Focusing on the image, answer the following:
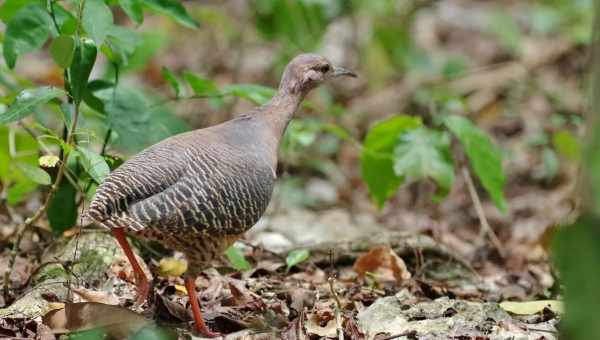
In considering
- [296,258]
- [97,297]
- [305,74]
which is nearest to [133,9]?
[305,74]

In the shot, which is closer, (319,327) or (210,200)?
(210,200)

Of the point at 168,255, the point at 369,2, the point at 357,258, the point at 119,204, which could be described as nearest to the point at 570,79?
the point at 369,2

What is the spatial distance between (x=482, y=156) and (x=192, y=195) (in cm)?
283

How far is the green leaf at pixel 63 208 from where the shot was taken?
574 centimetres

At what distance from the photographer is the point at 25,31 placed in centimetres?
496

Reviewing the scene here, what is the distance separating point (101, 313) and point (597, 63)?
102 inches

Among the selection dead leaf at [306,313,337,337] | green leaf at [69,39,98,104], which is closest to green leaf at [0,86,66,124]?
green leaf at [69,39,98,104]

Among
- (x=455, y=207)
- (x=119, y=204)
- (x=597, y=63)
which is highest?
(x=597, y=63)

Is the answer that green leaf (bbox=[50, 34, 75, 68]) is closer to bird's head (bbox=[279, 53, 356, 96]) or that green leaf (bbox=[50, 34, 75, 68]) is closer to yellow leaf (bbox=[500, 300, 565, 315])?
bird's head (bbox=[279, 53, 356, 96])

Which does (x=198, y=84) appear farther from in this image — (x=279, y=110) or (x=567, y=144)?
(x=567, y=144)

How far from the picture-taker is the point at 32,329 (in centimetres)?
461

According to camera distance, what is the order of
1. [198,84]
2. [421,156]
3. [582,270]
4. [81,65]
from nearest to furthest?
[582,270]
[81,65]
[198,84]
[421,156]

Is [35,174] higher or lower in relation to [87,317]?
→ higher

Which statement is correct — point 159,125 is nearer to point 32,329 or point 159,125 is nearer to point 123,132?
point 123,132
